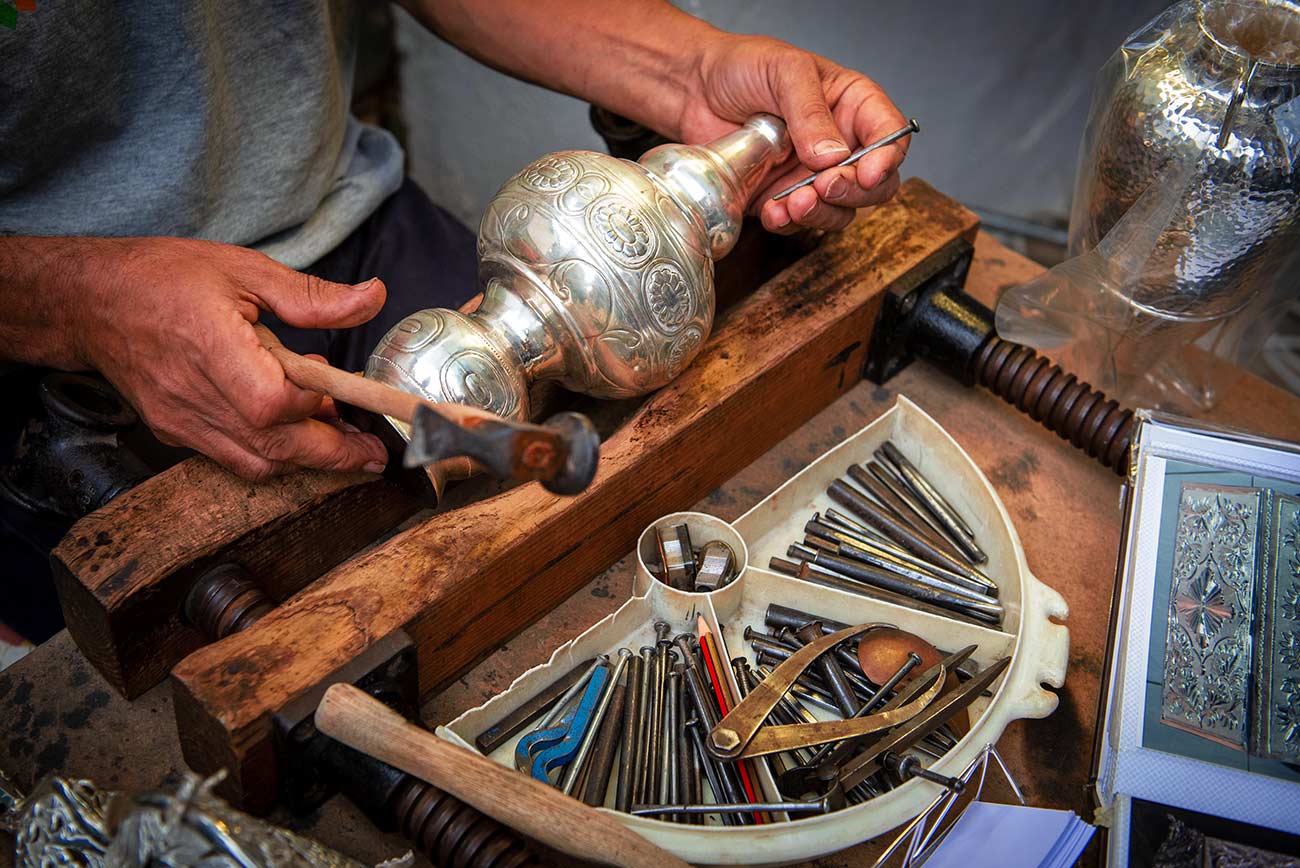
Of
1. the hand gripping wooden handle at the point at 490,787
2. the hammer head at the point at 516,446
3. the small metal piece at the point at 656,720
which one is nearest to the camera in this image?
the hammer head at the point at 516,446

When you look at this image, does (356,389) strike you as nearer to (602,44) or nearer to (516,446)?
(516,446)

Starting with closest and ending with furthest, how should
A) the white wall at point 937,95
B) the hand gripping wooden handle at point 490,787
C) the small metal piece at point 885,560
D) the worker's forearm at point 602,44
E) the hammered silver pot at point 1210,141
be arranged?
the hand gripping wooden handle at point 490,787 < the hammered silver pot at point 1210,141 < the small metal piece at point 885,560 < the worker's forearm at point 602,44 < the white wall at point 937,95

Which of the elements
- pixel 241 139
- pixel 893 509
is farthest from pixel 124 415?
pixel 893 509

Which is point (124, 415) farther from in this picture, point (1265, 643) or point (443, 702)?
point (1265, 643)

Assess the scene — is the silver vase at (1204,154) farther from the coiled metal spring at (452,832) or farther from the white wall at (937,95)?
the white wall at (937,95)

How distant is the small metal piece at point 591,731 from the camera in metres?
1.19

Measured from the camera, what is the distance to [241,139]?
1.61m

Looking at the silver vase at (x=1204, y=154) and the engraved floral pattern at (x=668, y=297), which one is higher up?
the silver vase at (x=1204, y=154)

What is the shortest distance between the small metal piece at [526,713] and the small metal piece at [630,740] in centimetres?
6

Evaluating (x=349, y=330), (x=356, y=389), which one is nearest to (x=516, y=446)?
(x=356, y=389)

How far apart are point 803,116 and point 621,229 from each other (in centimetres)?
39

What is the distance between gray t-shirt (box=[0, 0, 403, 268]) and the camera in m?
1.37

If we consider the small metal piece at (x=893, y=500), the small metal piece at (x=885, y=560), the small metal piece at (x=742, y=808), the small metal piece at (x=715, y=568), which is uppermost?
the small metal piece at (x=715, y=568)

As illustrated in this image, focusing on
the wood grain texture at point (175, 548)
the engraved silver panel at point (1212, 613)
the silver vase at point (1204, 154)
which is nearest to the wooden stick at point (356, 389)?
the wood grain texture at point (175, 548)
